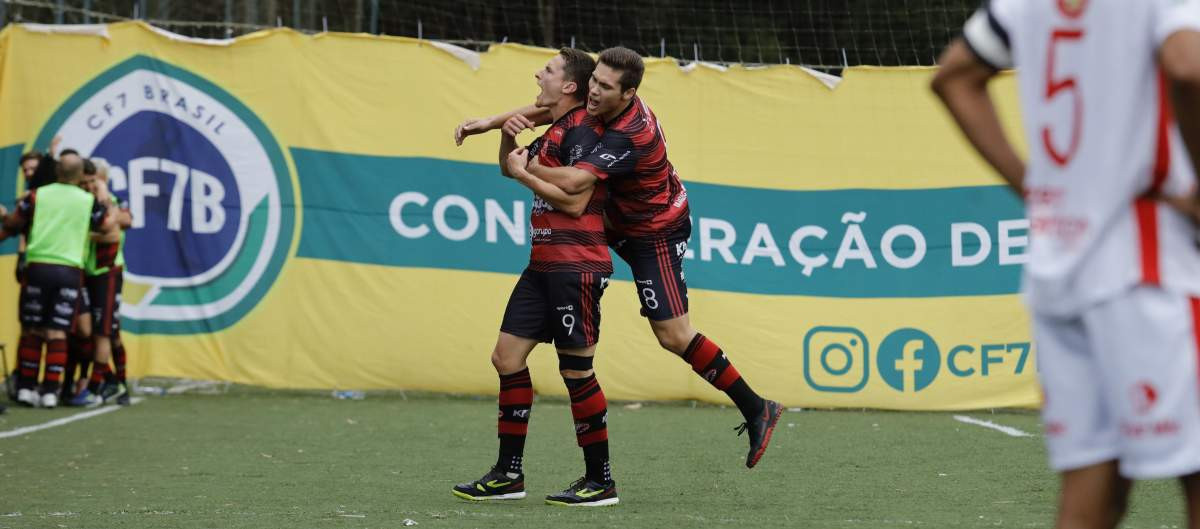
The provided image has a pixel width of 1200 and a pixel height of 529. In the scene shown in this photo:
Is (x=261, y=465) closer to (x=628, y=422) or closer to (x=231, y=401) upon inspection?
(x=628, y=422)

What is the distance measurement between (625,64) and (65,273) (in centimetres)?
655

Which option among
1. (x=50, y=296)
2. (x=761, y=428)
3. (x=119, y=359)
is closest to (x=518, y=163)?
(x=761, y=428)

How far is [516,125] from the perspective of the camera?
644cm

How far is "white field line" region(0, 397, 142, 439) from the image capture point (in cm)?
954

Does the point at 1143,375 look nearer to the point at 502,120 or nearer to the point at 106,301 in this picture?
the point at 502,120

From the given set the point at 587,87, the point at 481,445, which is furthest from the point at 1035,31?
the point at 481,445

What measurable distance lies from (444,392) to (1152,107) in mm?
9484

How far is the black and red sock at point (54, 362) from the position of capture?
11.3m

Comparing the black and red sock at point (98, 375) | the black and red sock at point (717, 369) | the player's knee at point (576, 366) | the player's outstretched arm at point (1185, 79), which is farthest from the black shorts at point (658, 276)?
the black and red sock at point (98, 375)

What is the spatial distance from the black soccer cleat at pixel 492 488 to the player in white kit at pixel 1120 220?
3857 mm

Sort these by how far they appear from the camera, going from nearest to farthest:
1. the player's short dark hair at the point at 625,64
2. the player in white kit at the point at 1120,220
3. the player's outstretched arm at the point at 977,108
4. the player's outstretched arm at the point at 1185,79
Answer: the player's outstretched arm at the point at 1185,79 < the player in white kit at the point at 1120,220 < the player's outstretched arm at the point at 977,108 < the player's short dark hair at the point at 625,64

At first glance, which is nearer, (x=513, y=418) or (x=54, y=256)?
(x=513, y=418)

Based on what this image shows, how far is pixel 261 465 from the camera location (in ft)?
A: 25.9

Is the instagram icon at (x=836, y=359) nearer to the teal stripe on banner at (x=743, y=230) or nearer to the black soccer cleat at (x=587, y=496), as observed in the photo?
the teal stripe on banner at (x=743, y=230)
